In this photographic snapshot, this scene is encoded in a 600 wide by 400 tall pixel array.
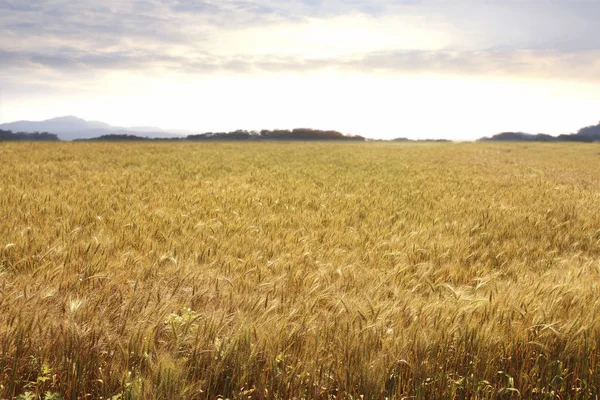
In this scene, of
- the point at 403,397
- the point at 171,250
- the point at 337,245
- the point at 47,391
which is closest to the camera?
the point at 47,391

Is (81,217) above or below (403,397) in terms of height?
above

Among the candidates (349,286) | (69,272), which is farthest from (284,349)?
(69,272)

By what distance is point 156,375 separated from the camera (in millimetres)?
1769

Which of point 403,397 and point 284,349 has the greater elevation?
point 284,349

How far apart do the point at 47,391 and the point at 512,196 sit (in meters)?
→ 9.63

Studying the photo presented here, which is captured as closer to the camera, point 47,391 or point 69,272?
point 47,391

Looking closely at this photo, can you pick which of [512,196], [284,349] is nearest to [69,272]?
[284,349]

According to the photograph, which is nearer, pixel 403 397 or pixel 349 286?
pixel 403 397

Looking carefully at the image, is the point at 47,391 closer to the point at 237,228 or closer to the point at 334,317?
the point at 334,317

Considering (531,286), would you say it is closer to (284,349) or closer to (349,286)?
(349,286)

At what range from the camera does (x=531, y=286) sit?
3.07 meters

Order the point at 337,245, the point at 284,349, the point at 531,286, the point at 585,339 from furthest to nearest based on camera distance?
the point at 337,245 → the point at 531,286 → the point at 585,339 → the point at 284,349

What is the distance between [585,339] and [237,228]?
3748 millimetres

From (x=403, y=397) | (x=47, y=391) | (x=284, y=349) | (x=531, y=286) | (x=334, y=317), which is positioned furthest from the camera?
(x=531, y=286)
